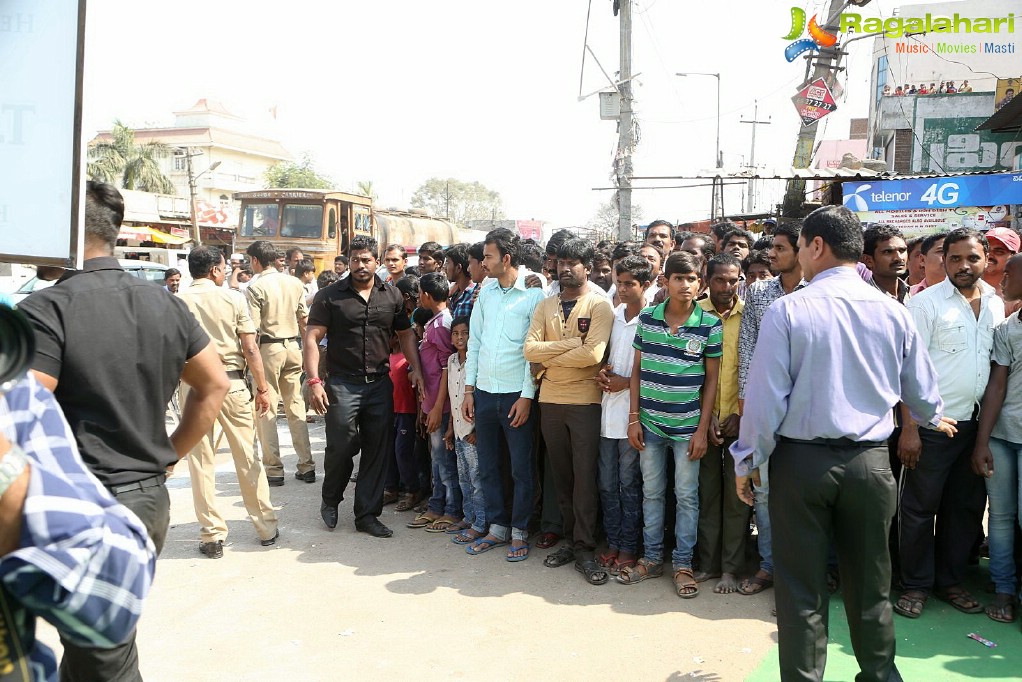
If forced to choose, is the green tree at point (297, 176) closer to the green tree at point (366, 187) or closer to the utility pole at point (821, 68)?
the green tree at point (366, 187)

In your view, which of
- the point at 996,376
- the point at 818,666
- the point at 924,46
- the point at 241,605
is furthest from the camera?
the point at 924,46

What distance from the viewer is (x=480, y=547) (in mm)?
5121

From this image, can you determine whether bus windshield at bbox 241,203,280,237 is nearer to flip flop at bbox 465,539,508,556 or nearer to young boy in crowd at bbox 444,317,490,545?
young boy in crowd at bbox 444,317,490,545

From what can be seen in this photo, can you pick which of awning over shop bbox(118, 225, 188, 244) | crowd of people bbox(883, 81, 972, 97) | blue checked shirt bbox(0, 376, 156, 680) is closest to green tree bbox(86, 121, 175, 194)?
awning over shop bbox(118, 225, 188, 244)

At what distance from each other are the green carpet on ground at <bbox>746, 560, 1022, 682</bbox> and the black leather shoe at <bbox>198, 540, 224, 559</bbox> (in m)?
3.51

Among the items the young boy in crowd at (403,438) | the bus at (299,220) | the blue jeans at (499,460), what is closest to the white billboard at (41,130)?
the blue jeans at (499,460)

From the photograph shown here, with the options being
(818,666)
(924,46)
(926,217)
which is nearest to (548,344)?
(818,666)

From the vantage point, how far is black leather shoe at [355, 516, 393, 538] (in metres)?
5.47

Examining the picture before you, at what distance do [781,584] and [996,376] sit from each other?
1.95 metres

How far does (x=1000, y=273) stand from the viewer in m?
5.24

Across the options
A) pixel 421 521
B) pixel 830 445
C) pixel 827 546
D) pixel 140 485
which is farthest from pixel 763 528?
pixel 140 485

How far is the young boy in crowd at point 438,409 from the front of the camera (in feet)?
18.5

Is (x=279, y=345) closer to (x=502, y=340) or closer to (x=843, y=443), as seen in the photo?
(x=502, y=340)

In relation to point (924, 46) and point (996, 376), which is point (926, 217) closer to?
point (996, 376)
